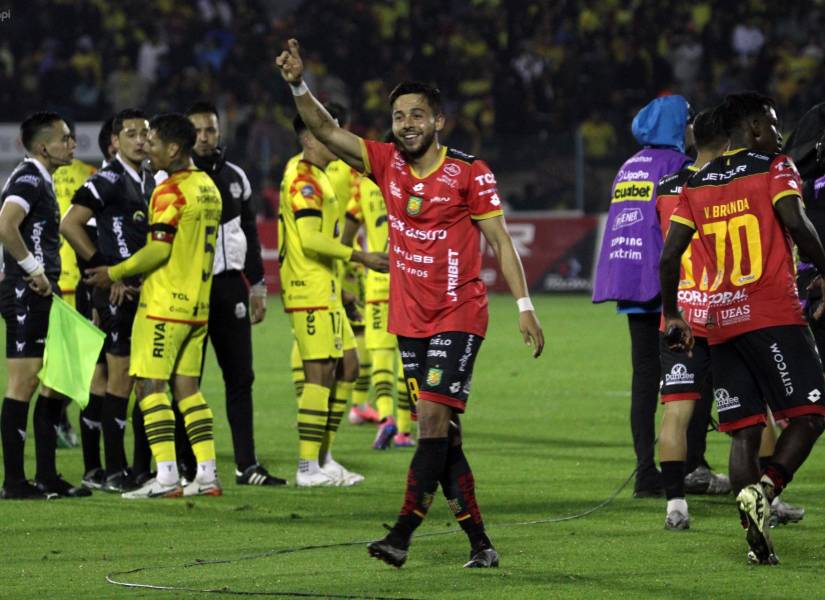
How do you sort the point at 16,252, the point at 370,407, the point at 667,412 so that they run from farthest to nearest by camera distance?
1. the point at 370,407
2. the point at 16,252
3. the point at 667,412

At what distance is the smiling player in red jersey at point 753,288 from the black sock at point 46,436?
13.1 feet

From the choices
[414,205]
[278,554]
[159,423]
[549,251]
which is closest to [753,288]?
[414,205]

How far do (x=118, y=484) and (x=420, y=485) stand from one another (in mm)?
3337

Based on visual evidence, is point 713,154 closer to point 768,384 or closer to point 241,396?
point 768,384

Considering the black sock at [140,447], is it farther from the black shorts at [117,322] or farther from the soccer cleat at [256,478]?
the soccer cleat at [256,478]

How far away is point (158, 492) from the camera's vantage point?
29.7ft

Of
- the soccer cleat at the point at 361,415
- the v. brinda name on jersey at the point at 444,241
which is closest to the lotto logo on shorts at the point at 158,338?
the v. brinda name on jersey at the point at 444,241

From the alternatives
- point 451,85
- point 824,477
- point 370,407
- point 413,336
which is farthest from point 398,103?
point 451,85

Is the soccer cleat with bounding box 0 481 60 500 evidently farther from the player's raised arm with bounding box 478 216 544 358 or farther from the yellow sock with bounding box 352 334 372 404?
the yellow sock with bounding box 352 334 372 404

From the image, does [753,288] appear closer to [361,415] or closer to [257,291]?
[257,291]

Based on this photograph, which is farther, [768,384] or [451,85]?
[451,85]

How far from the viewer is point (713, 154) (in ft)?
25.9

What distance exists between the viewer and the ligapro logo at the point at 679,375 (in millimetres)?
7742

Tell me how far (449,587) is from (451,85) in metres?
24.7
